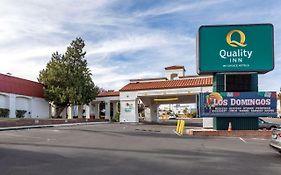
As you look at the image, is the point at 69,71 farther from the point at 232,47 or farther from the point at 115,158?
the point at 115,158

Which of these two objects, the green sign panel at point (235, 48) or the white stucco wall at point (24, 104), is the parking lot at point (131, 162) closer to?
the green sign panel at point (235, 48)

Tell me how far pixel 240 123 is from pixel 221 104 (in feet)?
5.90

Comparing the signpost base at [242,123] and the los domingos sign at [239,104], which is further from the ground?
the los domingos sign at [239,104]

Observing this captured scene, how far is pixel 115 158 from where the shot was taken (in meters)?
11.8

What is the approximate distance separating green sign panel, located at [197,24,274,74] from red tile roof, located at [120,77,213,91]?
16.2 meters

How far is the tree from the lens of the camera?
168 ft

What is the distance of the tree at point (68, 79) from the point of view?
51.3 metres

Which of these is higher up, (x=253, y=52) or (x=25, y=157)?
(x=253, y=52)

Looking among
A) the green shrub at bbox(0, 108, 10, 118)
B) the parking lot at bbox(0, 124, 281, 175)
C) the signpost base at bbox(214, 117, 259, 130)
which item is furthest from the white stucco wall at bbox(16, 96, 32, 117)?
the parking lot at bbox(0, 124, 281, 175)

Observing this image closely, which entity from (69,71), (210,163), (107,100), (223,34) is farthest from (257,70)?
(107,100)

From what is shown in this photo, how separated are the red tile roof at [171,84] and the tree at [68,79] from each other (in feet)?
22.0

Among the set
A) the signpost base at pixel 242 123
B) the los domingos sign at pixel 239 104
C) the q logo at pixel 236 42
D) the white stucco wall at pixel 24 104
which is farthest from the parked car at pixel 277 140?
the white stucco wall at pixel 24 104

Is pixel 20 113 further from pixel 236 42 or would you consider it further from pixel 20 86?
pixel 236 42

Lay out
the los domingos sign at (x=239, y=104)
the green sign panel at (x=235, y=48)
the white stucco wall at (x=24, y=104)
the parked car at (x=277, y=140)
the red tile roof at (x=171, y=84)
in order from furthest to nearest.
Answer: the white stucco wall at (x=24, y=104), the red tile roof at (x=171, y=84), the green sign panel at (x=235, y=48), the los domingos sign at (x=239, y=104), the parked car at (x=277, y=140)
